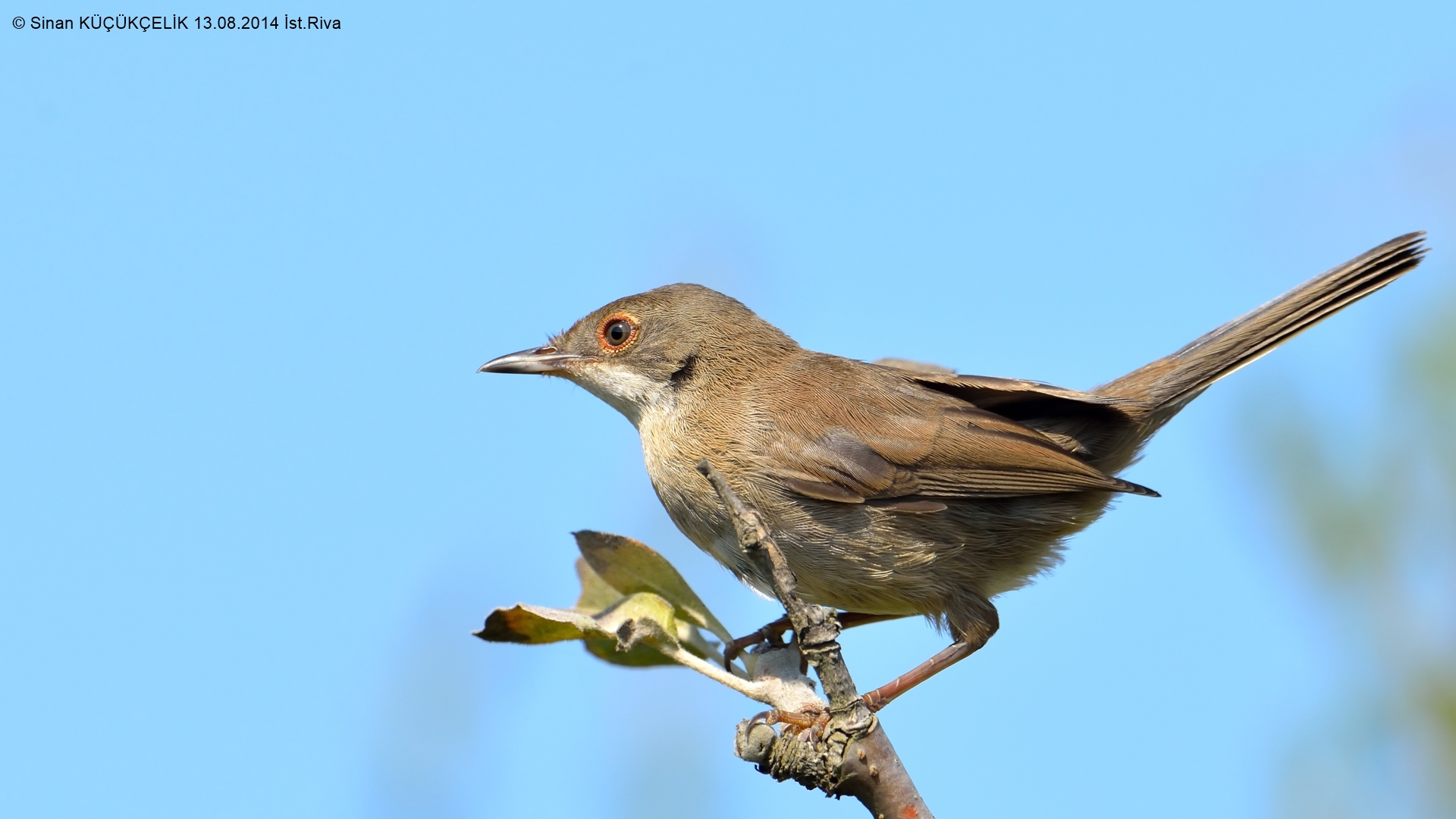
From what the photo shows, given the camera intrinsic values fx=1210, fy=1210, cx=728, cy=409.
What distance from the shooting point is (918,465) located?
5.25 meters

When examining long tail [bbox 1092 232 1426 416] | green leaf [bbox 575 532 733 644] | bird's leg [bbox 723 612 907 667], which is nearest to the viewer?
green leaf [bbox 575 532 733 644]

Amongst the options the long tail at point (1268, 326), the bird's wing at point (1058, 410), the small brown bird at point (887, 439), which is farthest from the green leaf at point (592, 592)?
the long tail at point (1268, 326)

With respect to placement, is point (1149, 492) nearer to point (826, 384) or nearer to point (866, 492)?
point (866, 492)

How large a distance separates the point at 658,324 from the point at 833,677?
3.06m

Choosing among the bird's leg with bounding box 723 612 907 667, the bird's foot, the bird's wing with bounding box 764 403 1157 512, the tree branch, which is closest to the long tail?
the bird's wing with bounding box 764 403 1157 512

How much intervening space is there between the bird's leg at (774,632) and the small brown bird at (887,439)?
6 centimetres

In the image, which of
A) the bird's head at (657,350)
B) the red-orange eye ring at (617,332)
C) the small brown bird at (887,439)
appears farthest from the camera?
the red-orange eye ring at (617,332)

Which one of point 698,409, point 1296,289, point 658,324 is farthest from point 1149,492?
point 658,324

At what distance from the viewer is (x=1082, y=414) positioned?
18.7ft

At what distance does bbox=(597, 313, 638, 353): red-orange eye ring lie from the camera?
602cm

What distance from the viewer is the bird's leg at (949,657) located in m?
5.04

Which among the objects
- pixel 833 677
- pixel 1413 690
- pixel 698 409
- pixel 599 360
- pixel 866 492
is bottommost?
pixel 1413 690

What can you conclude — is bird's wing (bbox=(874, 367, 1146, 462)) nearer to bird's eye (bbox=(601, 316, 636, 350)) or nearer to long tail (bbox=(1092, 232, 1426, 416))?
long tail (bbox=(1092, 232, 1426, 416))

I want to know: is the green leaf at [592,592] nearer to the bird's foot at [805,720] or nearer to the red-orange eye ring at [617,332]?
the bird's foot at [805,720]
